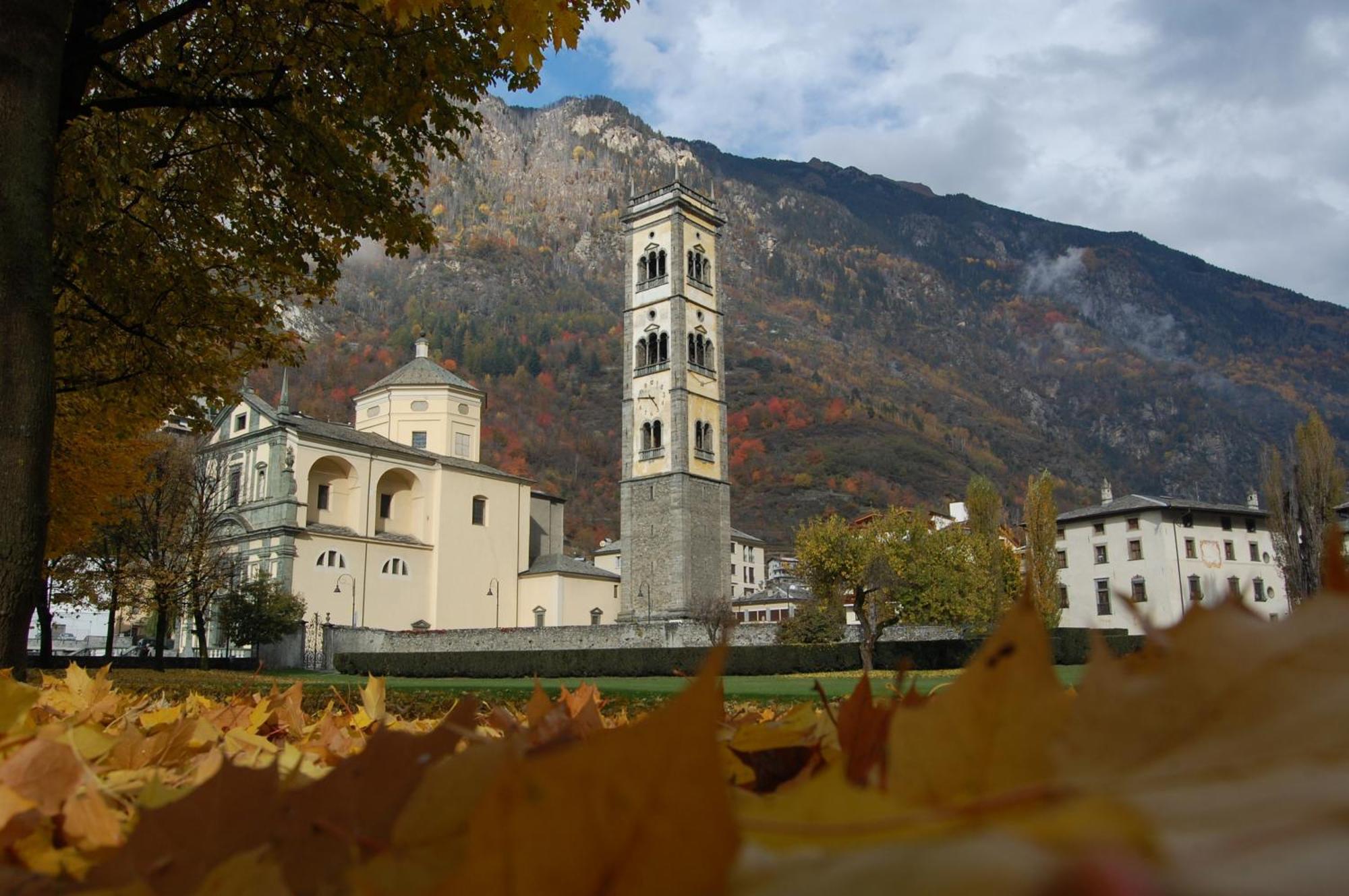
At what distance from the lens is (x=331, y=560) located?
41.4 m

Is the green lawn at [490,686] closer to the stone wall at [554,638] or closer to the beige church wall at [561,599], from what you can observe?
the stone wall at [554,638]

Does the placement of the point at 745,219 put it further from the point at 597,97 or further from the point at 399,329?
the point at 399,329

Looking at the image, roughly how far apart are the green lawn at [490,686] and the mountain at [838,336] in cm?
5351

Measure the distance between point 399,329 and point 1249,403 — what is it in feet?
403

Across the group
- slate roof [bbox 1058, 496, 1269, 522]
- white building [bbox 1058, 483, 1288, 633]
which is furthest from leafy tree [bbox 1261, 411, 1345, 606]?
slate roof [bbox 1058, 496, 1269, 522]

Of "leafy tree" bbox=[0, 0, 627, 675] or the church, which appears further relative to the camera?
the church

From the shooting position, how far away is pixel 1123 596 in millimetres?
582

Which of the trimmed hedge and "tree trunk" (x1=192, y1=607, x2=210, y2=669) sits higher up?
"tree trunk" (x1=192, y1=607, x2=210, y2=669)

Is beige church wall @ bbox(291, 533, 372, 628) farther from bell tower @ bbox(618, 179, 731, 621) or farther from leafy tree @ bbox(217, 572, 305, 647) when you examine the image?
bell tower @ bbox(618, 179, 731, 621)

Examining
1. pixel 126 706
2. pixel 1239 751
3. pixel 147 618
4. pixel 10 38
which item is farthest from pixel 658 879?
pixel 147 618

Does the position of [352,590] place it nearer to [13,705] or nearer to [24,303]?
[24,303]

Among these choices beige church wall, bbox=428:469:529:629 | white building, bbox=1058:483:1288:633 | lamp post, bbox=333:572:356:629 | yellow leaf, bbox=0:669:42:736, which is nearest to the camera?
yellow leaf, bbox=0:669:42:736

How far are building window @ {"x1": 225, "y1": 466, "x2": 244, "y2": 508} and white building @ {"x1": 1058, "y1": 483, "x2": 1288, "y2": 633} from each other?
129 feet

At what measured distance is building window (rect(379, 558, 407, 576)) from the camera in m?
43.3
